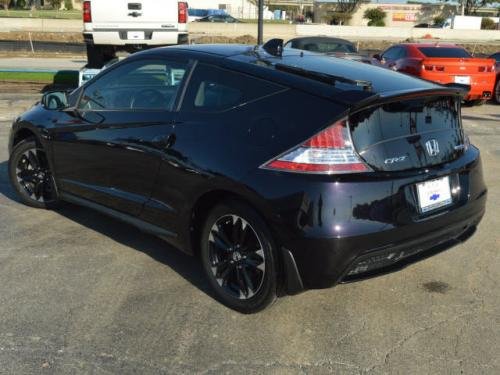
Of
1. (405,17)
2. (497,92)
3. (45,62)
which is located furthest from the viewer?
(405,17)

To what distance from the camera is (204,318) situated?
3.53 meters

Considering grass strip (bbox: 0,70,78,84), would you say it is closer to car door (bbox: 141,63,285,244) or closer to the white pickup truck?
the white pickup truck

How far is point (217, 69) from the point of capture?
12.3 feet

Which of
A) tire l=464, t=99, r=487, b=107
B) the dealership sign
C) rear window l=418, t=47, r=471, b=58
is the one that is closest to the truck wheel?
rear window l=418, t=47, r=471, b=58

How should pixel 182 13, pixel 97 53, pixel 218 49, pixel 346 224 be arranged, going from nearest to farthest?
pixel 346 224
pixel 218 49
pixel 182 13
pixel 97 53

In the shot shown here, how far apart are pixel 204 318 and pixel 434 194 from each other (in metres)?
1.59

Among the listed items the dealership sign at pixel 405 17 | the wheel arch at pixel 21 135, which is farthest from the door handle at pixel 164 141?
the dealership sign at pixel 405 17

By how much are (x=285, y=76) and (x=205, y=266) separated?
4.39 ft

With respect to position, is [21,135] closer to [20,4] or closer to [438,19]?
[438,19]

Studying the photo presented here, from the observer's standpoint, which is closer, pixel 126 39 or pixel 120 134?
pixel 120 134

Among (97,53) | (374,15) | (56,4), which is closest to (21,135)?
(97,53)

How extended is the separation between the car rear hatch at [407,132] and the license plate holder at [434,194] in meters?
0.11

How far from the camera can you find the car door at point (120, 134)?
3971mm

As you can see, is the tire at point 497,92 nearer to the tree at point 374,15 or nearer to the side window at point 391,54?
the side window at point 391,54
